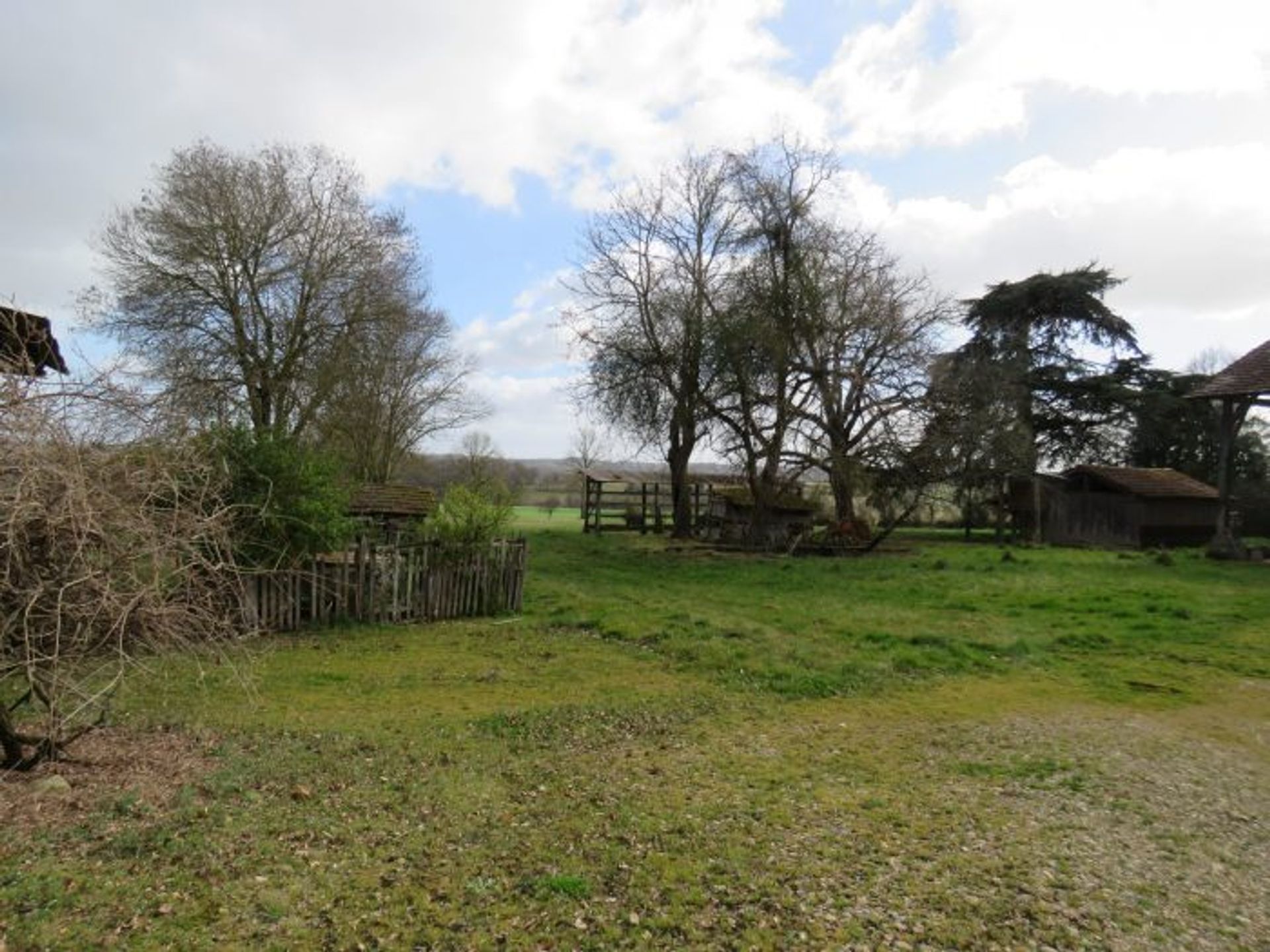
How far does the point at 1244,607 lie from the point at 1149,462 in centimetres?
2671

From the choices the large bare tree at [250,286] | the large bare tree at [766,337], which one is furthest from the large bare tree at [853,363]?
the large bare tree at [250,286]

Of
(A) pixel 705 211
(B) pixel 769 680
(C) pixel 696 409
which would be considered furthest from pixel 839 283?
(B) pixel 769 680

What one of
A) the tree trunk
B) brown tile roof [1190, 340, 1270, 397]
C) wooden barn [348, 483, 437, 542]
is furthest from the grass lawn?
the tree trunk

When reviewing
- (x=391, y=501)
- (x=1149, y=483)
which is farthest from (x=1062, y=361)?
(x=391, y=501)

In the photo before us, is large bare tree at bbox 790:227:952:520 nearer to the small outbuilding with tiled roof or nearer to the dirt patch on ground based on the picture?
the small outbuilding with tiled roof

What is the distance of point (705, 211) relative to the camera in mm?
28516

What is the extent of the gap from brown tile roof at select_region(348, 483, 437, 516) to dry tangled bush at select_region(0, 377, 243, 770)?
15.1 metres

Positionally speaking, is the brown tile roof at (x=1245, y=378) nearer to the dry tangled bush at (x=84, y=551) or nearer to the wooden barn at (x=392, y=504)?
the wooden barn at (x=392, y=504)

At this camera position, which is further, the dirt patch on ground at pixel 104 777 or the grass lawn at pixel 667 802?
the dirt patch on ground at pixel 104 777

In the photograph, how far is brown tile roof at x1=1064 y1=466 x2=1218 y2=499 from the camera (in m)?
28.7

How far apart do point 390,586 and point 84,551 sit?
7748 mm

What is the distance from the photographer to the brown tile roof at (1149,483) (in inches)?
1131

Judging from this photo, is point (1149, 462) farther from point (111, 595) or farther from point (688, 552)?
point (111, 595)

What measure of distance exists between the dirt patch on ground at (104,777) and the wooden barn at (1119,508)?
1155 inches
